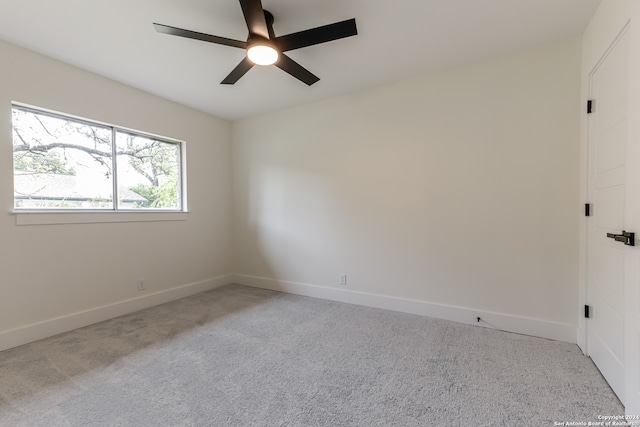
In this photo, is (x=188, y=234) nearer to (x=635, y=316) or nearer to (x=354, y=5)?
(x=354, y=5)

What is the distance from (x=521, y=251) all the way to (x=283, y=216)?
2760mm

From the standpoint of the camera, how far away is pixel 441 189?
9.18 feet

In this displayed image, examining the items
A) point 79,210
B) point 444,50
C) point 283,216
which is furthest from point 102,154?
point 444,50

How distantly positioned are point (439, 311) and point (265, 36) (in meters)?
2.92

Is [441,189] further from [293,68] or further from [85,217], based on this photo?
[85,217]

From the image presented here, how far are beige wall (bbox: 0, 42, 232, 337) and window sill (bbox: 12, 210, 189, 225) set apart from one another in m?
0.05

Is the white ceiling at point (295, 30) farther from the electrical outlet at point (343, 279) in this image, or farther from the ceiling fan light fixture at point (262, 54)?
the electrical outlet at point (343, 279)

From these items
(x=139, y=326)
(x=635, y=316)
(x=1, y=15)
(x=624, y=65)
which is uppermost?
(x=1, y=15)

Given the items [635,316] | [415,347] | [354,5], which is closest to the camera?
[635,316]

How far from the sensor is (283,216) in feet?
12.7

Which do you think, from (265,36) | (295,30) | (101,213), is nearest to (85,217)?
(101,213)

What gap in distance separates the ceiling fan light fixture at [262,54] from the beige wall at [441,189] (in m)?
1.49

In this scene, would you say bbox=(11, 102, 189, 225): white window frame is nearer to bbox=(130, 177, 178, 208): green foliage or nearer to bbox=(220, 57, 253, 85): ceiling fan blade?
bbox=(130, 177, 178, 208): green foliage

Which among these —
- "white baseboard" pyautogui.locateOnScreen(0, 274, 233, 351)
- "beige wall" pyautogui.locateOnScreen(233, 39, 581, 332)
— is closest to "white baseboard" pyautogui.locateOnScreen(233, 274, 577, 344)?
"beige wall" pyautogui.locateOnScreen(233, 39, 581, 332)
